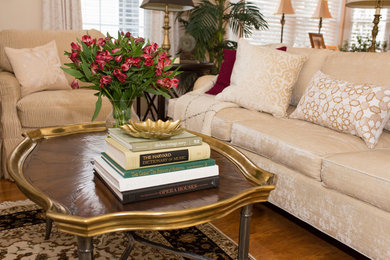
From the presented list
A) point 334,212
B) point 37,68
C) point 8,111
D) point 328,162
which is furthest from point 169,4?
point 334,212

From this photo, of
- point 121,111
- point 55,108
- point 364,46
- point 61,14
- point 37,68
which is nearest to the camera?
point 121,111

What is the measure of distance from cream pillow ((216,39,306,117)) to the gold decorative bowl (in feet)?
4.34

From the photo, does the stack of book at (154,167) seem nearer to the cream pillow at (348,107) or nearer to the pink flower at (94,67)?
the pink flower at (94,67)

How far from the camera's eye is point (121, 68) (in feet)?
4.15

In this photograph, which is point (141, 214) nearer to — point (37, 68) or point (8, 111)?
point (8, 111)

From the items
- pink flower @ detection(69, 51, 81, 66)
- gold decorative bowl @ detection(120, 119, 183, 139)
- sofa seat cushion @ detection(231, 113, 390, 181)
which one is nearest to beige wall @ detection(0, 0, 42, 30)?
sofa seat cushion @ detection(231, 113, 390, 181)

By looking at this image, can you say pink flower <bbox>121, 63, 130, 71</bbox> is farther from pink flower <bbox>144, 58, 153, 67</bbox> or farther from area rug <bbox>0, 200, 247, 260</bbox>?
area rug <bbox>0, 200, 247, 260</bbox>

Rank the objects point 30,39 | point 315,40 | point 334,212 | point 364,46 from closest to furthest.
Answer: point 334,212 → point 30,39 → point 364,46 → point 315,40

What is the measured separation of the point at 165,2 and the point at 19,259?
8.12 ft

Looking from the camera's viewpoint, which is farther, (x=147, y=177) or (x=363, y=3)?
(x=363, y=3)

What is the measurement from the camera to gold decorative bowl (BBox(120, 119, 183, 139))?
1.01m

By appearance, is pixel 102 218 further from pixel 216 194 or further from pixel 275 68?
pixel 275 68

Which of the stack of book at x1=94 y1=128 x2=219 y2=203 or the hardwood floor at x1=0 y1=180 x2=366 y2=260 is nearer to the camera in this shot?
the stack of book at x1=94 y1=128 x2=219 y2=203

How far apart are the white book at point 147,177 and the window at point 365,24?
5730 millimetres
